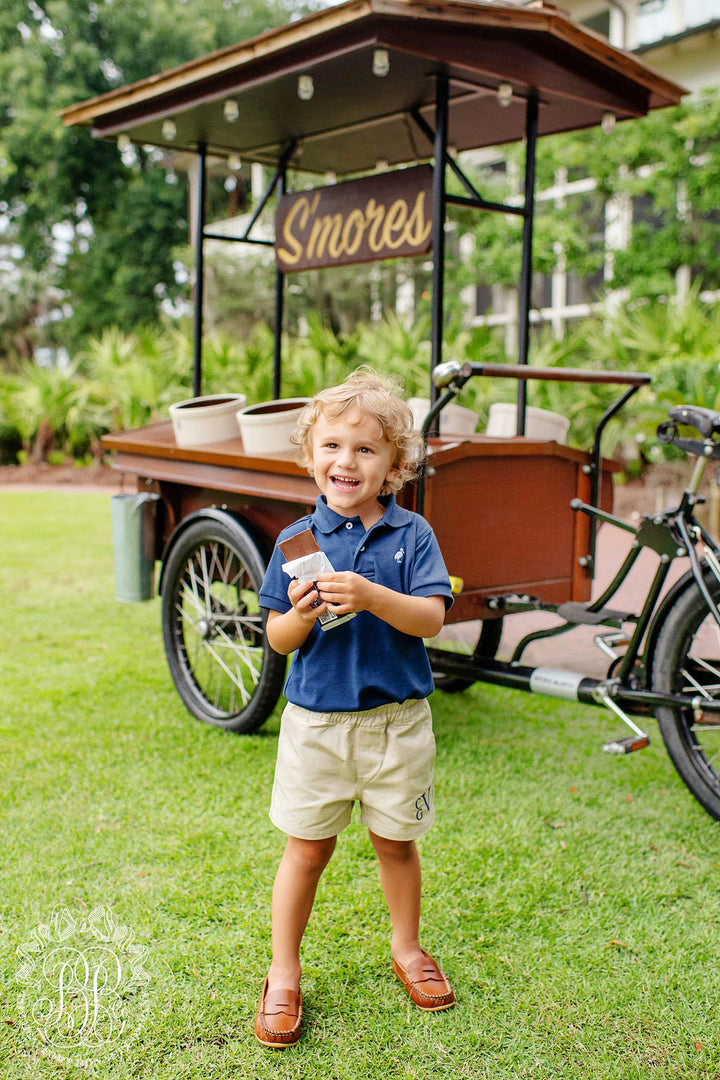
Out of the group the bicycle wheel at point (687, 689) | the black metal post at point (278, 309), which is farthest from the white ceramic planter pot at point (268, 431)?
the bicycle wheel at point (687, 689)

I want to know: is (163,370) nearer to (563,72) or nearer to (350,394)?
(563,72)

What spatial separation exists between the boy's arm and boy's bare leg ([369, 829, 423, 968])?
1.73ft

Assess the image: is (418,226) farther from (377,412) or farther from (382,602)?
(382,602)

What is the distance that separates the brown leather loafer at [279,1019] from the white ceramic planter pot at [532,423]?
8.40 feet

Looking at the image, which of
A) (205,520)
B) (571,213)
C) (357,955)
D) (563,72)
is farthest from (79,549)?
(571,213)

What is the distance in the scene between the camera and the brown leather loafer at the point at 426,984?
2.15 meters

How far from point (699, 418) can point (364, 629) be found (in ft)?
4.76

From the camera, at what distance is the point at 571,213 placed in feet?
41.2

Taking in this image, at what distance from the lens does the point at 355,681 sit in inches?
80.4

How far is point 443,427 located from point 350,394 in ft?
7.12

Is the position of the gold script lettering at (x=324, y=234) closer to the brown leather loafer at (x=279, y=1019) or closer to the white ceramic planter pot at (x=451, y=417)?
the white ceramic planter pot at (x=451, y=417)

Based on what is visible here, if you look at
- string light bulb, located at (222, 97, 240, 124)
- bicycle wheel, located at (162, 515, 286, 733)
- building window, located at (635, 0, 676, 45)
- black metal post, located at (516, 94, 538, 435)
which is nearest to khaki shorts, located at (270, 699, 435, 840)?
bicycle wheel, located at (162, 515, 286, 733)

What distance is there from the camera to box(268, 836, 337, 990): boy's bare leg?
83.5 inches

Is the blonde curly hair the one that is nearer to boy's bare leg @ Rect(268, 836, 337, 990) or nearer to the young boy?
the young boy
